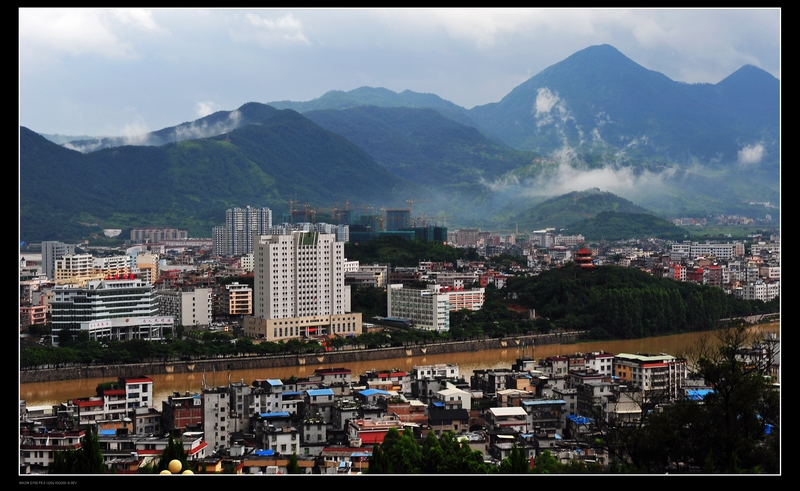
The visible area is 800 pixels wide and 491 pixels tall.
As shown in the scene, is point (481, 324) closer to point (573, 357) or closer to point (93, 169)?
point (573, 357)

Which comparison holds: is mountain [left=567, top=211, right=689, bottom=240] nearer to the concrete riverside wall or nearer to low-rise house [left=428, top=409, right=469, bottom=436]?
the concrete riverside wall

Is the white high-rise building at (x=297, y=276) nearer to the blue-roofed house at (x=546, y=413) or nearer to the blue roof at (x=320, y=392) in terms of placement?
the blue roof at (x=320, y=392)

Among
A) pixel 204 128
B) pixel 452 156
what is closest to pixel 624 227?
pixel 452 156

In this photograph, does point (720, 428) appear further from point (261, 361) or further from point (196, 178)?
point (196, 178)

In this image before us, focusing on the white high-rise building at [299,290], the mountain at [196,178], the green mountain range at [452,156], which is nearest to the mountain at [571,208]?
the green mountain range at [452,156]

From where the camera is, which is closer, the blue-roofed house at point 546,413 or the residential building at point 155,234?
the blue-roofed house at point 546,413
